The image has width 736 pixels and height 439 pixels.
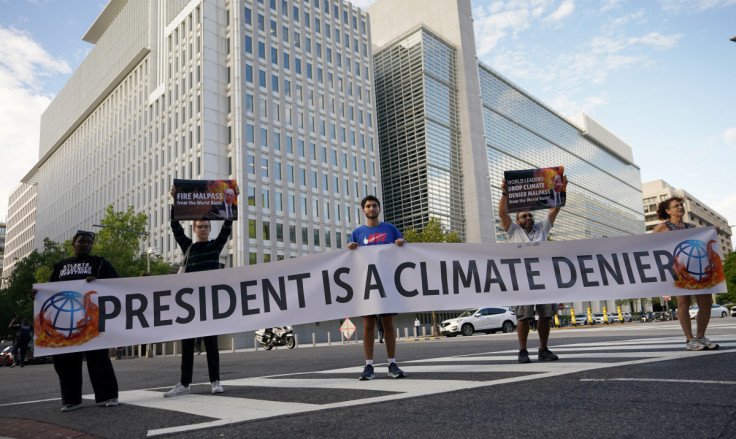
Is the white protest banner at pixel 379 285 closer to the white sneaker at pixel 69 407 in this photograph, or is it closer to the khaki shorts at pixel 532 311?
the khaki shorts at pixel 532 311

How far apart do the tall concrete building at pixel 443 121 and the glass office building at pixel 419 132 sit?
122 millimetres

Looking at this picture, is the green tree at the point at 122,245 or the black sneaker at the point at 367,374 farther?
the green tree at the point at 122,245

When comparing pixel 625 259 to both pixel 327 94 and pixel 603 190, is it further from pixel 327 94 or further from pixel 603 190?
pixel 603 190

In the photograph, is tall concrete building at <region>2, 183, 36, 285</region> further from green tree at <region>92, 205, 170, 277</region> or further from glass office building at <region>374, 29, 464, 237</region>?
green tree at <region>92, 205, 170, 277</region>

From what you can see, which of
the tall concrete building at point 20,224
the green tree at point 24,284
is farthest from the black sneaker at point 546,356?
the tall concrete building at point 20,224

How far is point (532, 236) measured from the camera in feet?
22.8

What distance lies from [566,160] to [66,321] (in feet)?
355

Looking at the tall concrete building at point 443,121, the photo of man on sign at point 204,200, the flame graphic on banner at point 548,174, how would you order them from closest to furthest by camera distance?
the photo of man on sign at point 204,200 → the flame graphic on banner at point 548,174 → the tall concrete building at point 443,121

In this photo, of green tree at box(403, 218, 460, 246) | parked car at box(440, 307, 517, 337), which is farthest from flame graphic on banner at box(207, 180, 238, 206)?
green tree at box(403, 218, 460, 246)

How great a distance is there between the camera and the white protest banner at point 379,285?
6.24 meters

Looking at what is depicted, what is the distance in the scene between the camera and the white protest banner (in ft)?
20.5

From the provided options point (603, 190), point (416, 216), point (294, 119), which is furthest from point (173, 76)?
point (603, 190)

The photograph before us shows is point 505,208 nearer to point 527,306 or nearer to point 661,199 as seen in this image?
point 527,306

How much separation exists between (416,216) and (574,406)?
60026 mm
